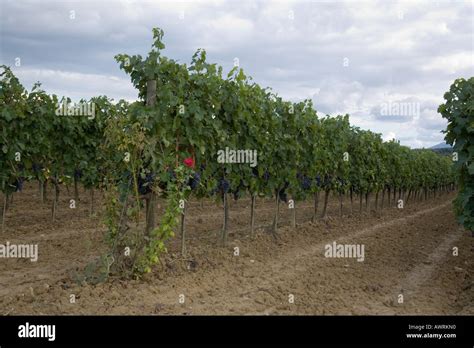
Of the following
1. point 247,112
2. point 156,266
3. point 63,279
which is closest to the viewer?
point 63,279

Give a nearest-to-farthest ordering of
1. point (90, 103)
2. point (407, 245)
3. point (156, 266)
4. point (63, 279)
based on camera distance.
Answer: point (63, 279) → point (156, 266) → point (407, 245) → point (90, 103)

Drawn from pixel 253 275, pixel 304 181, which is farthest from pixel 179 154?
pixel 304 181

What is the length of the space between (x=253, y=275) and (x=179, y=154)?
87.9 inches

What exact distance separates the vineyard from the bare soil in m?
0.30

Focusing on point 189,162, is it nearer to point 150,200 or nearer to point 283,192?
point 150,200

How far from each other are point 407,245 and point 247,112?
16.5ft

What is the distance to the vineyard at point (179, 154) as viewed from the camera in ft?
22.6

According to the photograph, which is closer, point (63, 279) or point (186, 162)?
point (63, 279)

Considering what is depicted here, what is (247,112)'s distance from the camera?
→ 9.17 m

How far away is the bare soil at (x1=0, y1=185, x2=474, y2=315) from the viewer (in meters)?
5.96

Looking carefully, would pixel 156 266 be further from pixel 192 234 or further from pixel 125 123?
pixel 192 234

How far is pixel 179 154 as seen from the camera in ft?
25.2
